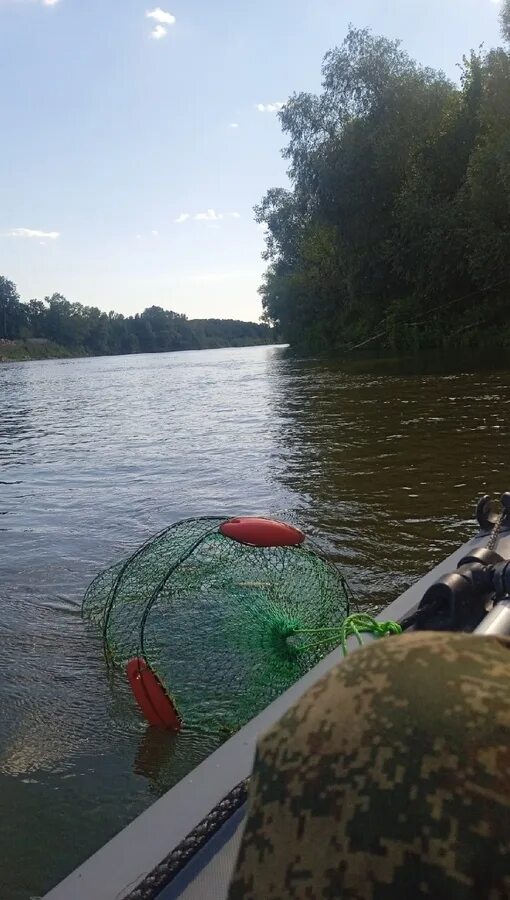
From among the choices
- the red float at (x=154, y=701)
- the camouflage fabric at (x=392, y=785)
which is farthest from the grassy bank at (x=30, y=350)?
the camouflage fabric at (x=392, y=785)

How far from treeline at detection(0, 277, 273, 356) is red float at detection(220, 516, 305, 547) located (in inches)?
4883

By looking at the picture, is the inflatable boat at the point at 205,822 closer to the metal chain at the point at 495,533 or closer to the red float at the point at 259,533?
the metal chain at the point at 495,533

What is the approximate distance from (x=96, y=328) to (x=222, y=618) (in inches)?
6087

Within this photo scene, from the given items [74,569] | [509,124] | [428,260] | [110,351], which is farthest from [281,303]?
[110,351]

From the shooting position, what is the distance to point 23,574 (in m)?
6.52

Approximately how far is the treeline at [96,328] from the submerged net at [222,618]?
124 m

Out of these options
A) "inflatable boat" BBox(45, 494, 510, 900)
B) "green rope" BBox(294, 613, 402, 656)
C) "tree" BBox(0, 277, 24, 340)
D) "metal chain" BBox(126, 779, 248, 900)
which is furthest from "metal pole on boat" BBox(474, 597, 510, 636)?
"tree" BBox(0, 277, 24, 340)

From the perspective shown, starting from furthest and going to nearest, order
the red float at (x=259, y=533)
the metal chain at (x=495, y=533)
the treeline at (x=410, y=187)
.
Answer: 1. the treeline at (x=410, y=187)
2. the red float at (x=259, y=533)
3. the metal chain at (x=495, y=533)

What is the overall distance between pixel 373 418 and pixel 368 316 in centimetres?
2971

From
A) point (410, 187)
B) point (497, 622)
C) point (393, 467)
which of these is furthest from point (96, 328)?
point (497, 622)

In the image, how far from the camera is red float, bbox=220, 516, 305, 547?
407cm

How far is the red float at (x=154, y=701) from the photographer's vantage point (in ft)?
12.5

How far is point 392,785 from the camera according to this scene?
0.88 m

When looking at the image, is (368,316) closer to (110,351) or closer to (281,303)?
(281,303)
